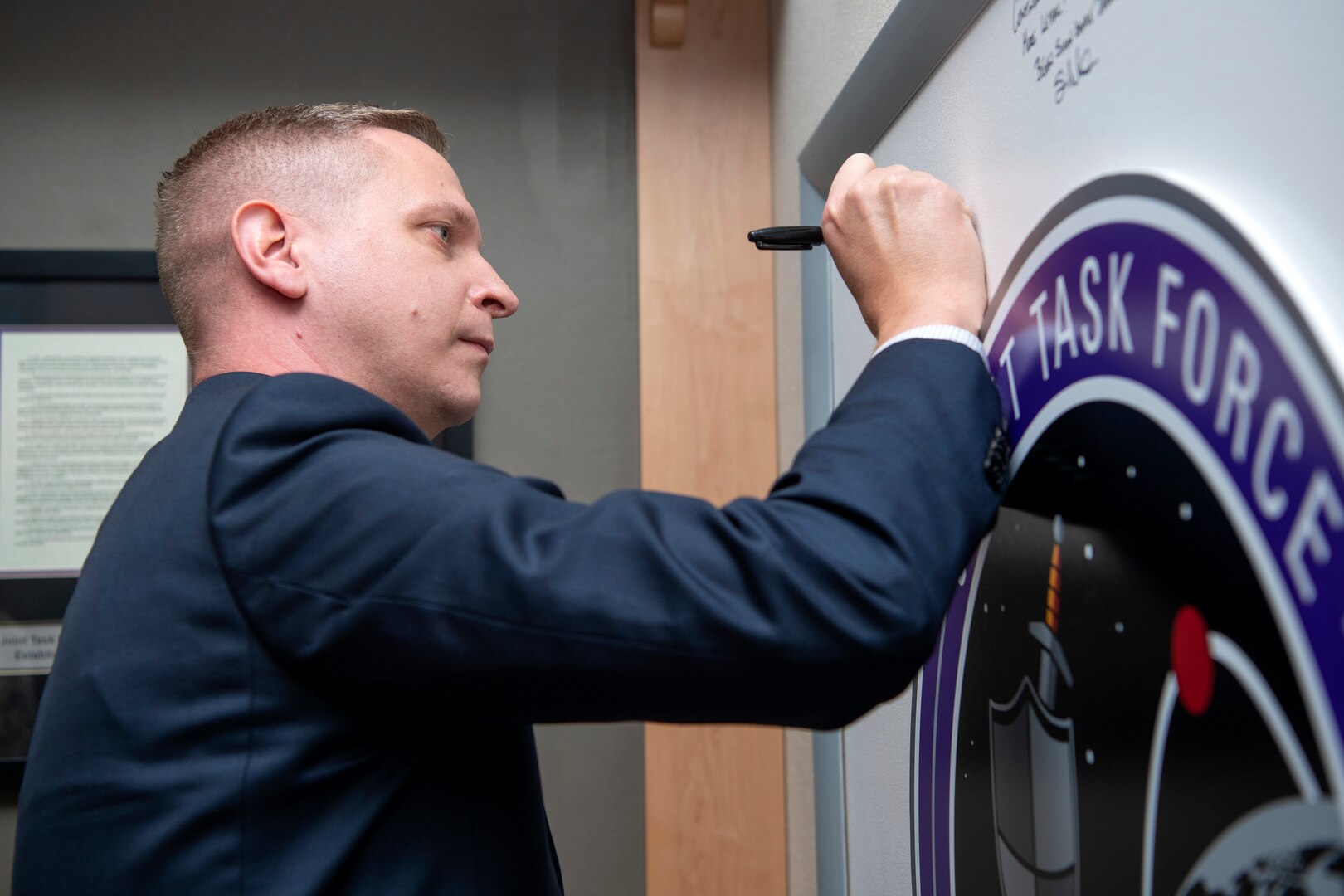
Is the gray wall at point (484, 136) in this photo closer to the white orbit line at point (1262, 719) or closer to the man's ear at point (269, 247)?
the man's ear at point (269, 247)

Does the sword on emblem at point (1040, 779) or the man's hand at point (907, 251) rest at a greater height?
the man's hand at point (907, 251)

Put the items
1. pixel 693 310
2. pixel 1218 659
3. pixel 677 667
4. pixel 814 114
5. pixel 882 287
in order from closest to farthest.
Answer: pixel 1218 659
pixel 677 667
pixel 882 287
pixel 814 114
pixel 693 310

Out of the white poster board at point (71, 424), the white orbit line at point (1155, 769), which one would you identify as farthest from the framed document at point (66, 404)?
the white orbit line at point (1155, 769)

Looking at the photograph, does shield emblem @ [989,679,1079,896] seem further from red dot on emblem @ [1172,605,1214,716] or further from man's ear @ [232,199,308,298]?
man's ear @ [232,199,308,298]

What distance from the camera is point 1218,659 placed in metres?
0.36

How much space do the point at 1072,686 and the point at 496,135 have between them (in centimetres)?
121

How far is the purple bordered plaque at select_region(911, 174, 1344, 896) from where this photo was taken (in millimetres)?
311

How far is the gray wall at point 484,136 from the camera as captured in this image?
1.40 meters

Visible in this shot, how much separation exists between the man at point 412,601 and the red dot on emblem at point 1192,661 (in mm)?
105

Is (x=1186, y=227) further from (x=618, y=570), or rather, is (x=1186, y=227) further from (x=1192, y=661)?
(x=618, y=570)

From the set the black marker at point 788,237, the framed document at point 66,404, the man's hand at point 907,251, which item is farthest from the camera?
the framed document at point 66,404

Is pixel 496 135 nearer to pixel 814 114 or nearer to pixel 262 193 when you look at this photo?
pixel 814 114

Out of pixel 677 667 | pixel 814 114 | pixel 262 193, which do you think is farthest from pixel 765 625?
pixel 814 114

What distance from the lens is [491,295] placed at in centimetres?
Answer: 78
